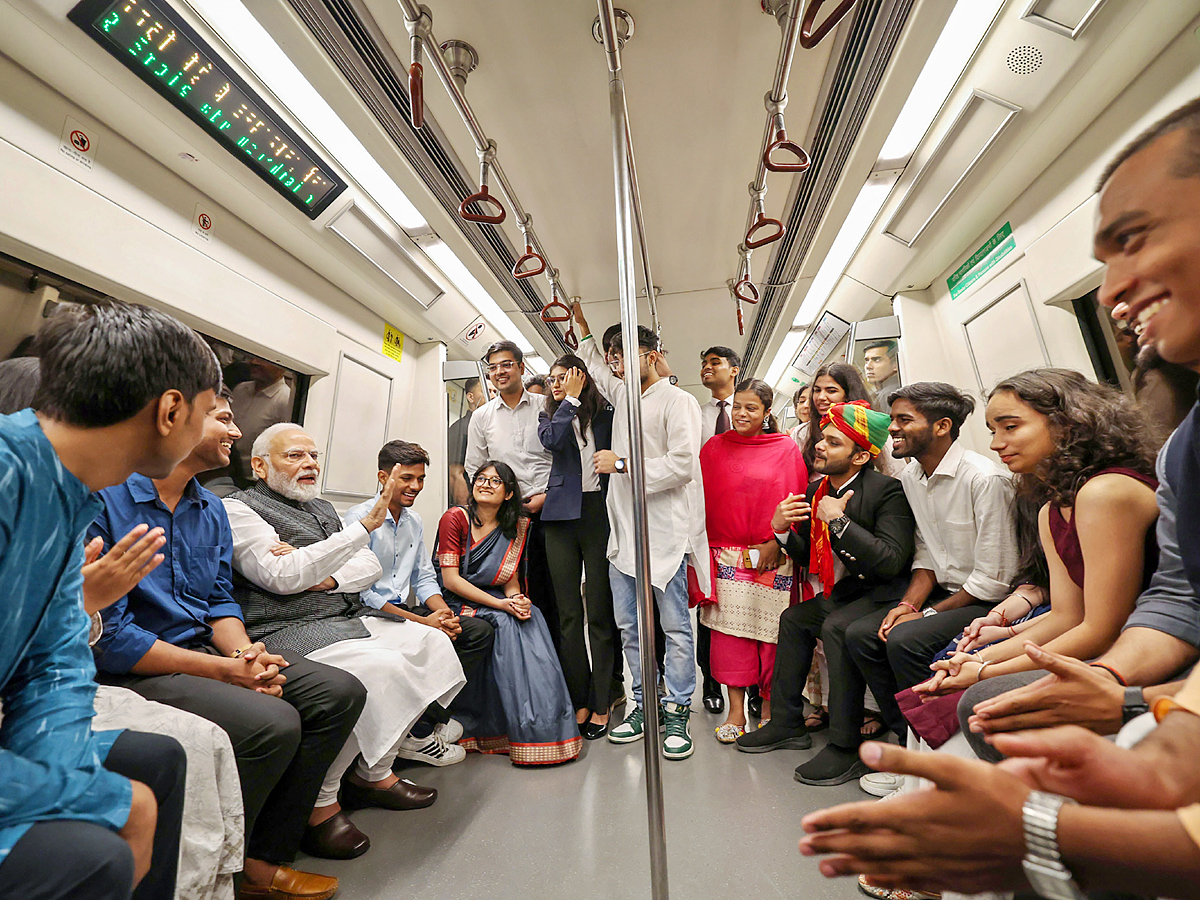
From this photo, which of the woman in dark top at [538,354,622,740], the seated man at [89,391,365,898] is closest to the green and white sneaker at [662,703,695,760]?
the woman in dark top at [538,354,622,740]

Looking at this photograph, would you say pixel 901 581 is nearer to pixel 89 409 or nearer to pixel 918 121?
pixel 918 121

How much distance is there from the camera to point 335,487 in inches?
137

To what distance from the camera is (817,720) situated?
104 inches

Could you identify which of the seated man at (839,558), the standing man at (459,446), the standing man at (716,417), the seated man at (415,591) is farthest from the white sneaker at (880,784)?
the standing man at (459,446)

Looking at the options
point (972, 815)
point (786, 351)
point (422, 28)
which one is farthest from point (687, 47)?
point (786, 351)

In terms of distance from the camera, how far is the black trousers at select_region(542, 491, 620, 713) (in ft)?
8.63

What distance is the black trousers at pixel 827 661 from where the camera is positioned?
6.95ft

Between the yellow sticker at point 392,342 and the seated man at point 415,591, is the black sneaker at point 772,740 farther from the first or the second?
the yellow sticker at point 392,342

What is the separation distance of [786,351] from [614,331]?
3.21 meters

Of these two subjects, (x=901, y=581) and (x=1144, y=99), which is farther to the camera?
(x=901, y=581)

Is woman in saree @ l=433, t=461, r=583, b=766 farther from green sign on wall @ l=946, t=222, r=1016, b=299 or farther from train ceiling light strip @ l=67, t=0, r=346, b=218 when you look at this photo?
green sign on wall @ l=946, t=222, r=1016, b=299

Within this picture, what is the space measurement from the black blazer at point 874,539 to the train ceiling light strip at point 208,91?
291 cm

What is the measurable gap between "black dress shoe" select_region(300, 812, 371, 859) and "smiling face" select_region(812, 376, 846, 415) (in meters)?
2.63

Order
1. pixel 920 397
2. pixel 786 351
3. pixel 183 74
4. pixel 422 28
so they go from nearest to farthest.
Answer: pixel 422 28, pixel 183 74, pixel 920 397, pixel 786 351
